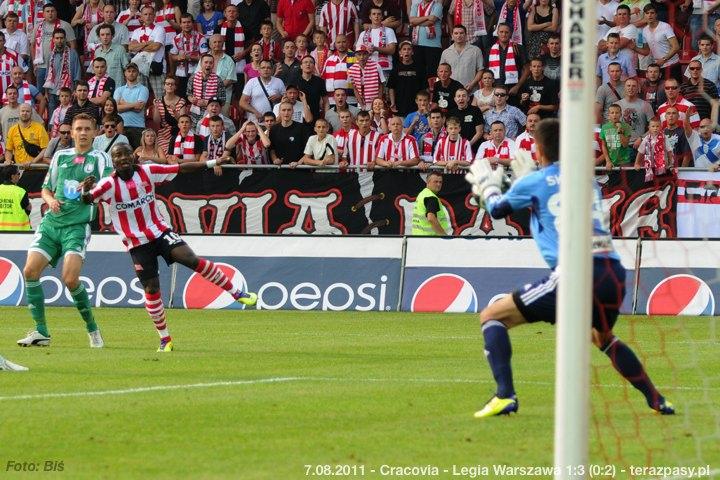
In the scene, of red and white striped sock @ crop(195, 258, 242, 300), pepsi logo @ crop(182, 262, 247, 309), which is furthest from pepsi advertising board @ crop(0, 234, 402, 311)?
red and white striped sock @ crop(195, 258, 242, 300)

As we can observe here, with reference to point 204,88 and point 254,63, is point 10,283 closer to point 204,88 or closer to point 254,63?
point 204,88

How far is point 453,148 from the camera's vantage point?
2366 centimetres

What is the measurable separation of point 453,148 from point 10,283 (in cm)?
755

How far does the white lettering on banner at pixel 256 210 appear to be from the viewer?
24.1 metres

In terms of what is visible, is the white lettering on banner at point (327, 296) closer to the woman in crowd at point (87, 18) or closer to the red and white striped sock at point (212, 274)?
Result: the red and white striped sock at point (212, 274)

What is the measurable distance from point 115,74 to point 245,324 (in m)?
10.0

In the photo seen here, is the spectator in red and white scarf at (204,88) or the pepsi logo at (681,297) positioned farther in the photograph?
the spectator in red and white scarf at (204,88)

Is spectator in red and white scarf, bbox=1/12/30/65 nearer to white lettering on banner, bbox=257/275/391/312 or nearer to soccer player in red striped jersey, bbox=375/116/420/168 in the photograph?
soccer player in red striped jersey, bbox=375/116/420/168

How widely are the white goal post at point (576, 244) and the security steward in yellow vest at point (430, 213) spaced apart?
1586cm

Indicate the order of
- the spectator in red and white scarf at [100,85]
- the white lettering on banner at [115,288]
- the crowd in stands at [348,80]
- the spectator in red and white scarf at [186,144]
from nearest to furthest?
the white lettering on banner at [115,288] → the crowd in stands at [348,80] → the spectator in red and white scarf at [186,144] → the spectator in red and white scarf at [100,85]

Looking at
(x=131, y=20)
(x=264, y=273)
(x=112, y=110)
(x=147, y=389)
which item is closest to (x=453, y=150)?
(x=264, y=273)

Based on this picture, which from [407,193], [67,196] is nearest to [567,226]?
[67,196]

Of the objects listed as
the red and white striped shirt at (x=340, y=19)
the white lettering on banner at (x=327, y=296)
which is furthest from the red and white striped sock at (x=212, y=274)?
the red and white striped shirt at (x=340, y=19)

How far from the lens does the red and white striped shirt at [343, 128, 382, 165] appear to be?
24109 mm
